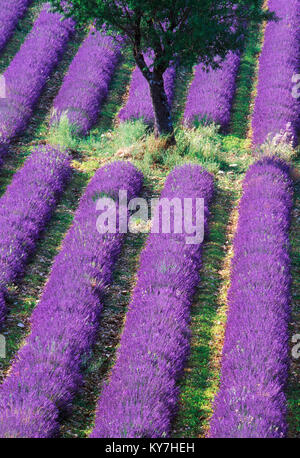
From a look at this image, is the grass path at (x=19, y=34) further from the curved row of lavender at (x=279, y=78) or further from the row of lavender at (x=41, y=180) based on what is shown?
the curved row of lavender at (x=279, y=78)

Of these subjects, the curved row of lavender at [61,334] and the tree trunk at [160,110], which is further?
the tree trunk at [160,110]

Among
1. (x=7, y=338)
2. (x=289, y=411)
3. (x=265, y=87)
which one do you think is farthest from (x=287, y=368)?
(x=265, y=87)

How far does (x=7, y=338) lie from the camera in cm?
769

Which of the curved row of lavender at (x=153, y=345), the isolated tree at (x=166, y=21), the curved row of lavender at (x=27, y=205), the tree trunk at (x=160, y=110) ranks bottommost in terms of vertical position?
the curved row of lavender at (x=153, y=345)

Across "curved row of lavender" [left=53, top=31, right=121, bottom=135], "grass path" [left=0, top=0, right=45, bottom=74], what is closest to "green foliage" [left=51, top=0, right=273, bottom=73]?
"curved row of lavender" [left=53, top=31, right=121, bottom=135]

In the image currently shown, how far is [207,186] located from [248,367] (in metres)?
4.30

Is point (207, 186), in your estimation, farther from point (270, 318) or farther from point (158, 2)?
point (270, 318)

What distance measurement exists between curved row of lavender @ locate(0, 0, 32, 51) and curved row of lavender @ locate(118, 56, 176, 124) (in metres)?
3.14

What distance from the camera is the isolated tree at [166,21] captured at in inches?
411

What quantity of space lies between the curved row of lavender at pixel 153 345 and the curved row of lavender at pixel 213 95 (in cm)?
360

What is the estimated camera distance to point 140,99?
13312mm

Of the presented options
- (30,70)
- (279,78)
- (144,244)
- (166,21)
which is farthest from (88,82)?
(144,244)

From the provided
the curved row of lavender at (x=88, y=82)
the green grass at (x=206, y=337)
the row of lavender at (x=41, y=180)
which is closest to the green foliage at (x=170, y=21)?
the curved row of lavender at (x=88, y=82)

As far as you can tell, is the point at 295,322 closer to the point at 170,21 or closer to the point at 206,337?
the point at 206,337
